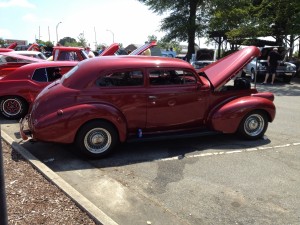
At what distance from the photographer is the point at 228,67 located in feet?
22.1

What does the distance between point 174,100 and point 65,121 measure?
74.9 inches

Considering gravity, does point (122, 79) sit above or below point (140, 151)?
above

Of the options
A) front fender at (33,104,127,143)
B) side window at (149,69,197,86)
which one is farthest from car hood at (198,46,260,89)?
front fender at (33,104,127,143)

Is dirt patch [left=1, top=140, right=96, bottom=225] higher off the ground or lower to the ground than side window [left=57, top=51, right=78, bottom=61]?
lower

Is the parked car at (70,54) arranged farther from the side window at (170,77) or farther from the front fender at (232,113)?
the front fender at (232,113)

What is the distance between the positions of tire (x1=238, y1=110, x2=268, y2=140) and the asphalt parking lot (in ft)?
0.54

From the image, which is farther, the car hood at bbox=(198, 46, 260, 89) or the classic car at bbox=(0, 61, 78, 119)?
the classic car at bbox=(0, 61, 78, 119)

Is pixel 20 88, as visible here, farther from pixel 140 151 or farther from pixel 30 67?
pixel 140 151

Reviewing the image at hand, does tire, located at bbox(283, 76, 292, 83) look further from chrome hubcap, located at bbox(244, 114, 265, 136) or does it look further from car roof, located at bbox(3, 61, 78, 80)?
car roof, located at bbox(3, 61, 78, 80)

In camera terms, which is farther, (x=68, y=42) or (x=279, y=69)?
(x=68, y=42)

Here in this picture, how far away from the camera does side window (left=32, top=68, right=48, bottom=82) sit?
8.42 meters

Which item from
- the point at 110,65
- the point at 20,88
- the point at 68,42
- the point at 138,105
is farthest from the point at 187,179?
the point at 68,42

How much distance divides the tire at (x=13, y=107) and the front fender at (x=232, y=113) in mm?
4679

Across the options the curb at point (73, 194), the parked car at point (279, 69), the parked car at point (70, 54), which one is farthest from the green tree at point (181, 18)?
the curb at point (73, 194)
